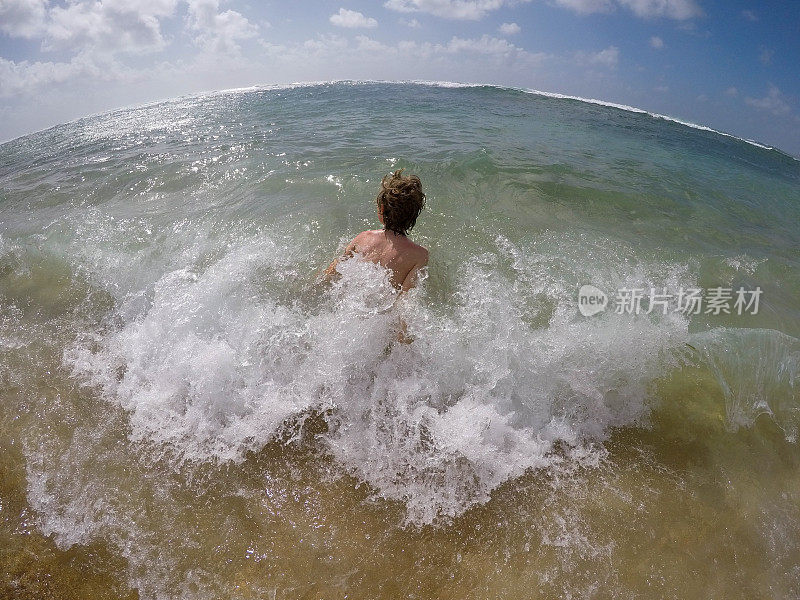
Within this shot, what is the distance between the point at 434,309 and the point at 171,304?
256cm

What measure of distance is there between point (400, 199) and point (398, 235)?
1.21 ft

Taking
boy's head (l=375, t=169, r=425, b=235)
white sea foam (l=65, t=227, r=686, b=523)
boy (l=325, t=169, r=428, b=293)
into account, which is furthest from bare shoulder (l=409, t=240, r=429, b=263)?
white sea foam (l=65, t=227, r=686, b=523)

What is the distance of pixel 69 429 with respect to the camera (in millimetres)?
2840

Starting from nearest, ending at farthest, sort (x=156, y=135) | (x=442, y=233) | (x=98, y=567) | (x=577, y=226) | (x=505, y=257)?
(x=98, y=567)
(x=505, y=257)
(x=442, y=233)
(x=577, y=226)
(x=156, y=135)

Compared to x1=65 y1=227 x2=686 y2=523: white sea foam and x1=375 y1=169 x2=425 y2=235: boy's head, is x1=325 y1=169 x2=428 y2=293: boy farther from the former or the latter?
x1=65 y1=227 x2=686 y2=523: white sea foam

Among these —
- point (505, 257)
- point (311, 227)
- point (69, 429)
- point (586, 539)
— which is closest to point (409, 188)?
point (505, 257)

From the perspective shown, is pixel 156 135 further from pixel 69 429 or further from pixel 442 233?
pixel 69 429

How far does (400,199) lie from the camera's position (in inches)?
131

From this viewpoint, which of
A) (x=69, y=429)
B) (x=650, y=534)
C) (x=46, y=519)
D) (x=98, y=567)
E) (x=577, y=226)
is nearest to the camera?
(x=98, y=567)

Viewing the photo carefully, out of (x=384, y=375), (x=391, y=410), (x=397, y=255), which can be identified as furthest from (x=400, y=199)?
(x=391, y=410)

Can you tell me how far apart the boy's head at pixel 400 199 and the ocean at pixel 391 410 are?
554 mm

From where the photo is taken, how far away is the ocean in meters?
2.24

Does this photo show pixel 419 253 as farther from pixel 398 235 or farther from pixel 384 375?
pixel 384 375

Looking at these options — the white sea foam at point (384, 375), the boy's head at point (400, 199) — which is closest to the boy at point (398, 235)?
the boy's head at point (400, 199)
